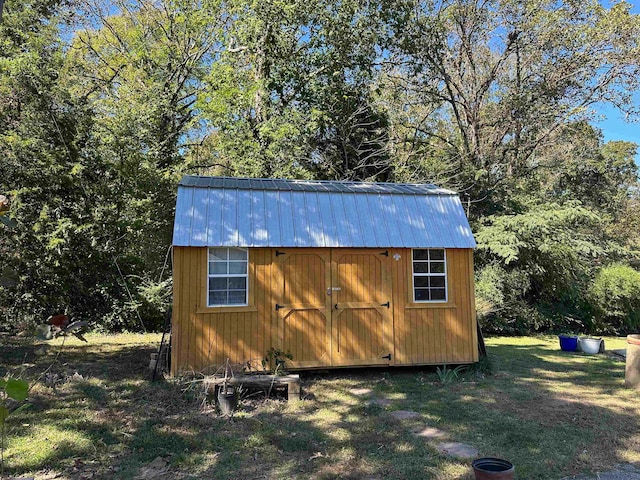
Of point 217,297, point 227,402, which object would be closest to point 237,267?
point 217,297

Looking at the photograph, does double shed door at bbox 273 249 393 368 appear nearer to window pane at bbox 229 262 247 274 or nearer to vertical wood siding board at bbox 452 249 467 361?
window pane at bbox 229 262 247 274

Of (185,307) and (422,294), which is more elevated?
(422,294)

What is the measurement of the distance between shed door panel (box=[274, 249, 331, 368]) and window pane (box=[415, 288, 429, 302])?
5.18 feet

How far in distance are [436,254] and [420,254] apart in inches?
11.3

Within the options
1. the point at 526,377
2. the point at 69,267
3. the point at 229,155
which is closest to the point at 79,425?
the point at 526,377

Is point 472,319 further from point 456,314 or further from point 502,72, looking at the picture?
point 502,72

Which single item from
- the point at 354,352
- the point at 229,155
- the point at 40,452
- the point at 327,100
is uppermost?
the point at 327,100

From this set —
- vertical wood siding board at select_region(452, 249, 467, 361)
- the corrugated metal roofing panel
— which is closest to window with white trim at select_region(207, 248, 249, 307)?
the corrugated metal roofing panel

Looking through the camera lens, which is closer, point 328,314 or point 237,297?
point 237,297

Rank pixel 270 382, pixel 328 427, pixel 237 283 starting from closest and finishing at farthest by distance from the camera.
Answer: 1. pixel 328 427
2. pixel 270 382
3. pixel 237 283

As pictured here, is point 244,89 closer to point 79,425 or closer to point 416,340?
point 416,340

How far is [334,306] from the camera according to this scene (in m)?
7.38

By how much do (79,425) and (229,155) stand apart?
10.3 metres

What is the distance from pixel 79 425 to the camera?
493cm
